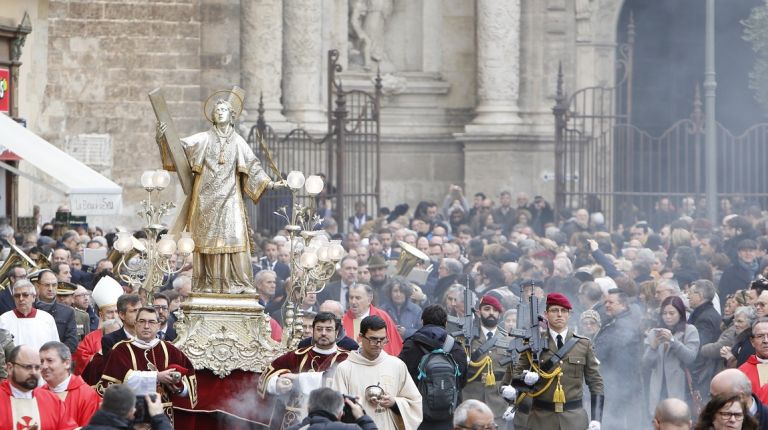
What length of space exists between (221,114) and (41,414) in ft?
11.4

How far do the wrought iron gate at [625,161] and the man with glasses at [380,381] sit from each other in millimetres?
14513

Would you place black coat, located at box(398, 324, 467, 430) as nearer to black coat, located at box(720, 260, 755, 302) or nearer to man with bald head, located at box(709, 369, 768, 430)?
man with bald head, located at box(709, 369, 768, 430)

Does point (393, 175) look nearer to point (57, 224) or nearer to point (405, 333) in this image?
point (57, 224)

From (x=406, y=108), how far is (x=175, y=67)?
401 cm

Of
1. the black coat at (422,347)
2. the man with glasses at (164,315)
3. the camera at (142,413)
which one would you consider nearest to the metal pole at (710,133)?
the man with glasses at (164,315)

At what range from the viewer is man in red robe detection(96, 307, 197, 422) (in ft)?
41.5

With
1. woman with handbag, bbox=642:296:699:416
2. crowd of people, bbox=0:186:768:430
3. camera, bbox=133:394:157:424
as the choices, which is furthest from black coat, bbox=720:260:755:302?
camera, bbox=133:394:157:424

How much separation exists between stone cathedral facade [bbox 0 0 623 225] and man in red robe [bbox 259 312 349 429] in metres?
14.2

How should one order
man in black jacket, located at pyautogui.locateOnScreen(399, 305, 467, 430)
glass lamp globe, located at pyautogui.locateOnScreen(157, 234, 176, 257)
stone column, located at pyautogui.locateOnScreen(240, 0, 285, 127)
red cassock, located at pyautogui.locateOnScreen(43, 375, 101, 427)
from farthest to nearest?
stone column, located at pyautogui.locateOnScreen(240, 0, 285, 127) < glass lamp globe, located at pyautogui.locateOnScreen(157, 234, 176, 257) < man in black jacket, located at pyautogui.locateOnScreen(399, 305, 467, 430) < red cassock, located at pyautogui.locateOnScreen(43, 375, 101, 427)

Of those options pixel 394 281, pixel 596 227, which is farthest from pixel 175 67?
pixel 394 281

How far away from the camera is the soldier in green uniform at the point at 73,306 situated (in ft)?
52.2

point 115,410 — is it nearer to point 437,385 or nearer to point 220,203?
point 437,385

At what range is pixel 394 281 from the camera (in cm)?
1736

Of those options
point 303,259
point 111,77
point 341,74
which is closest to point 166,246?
point 303,259
